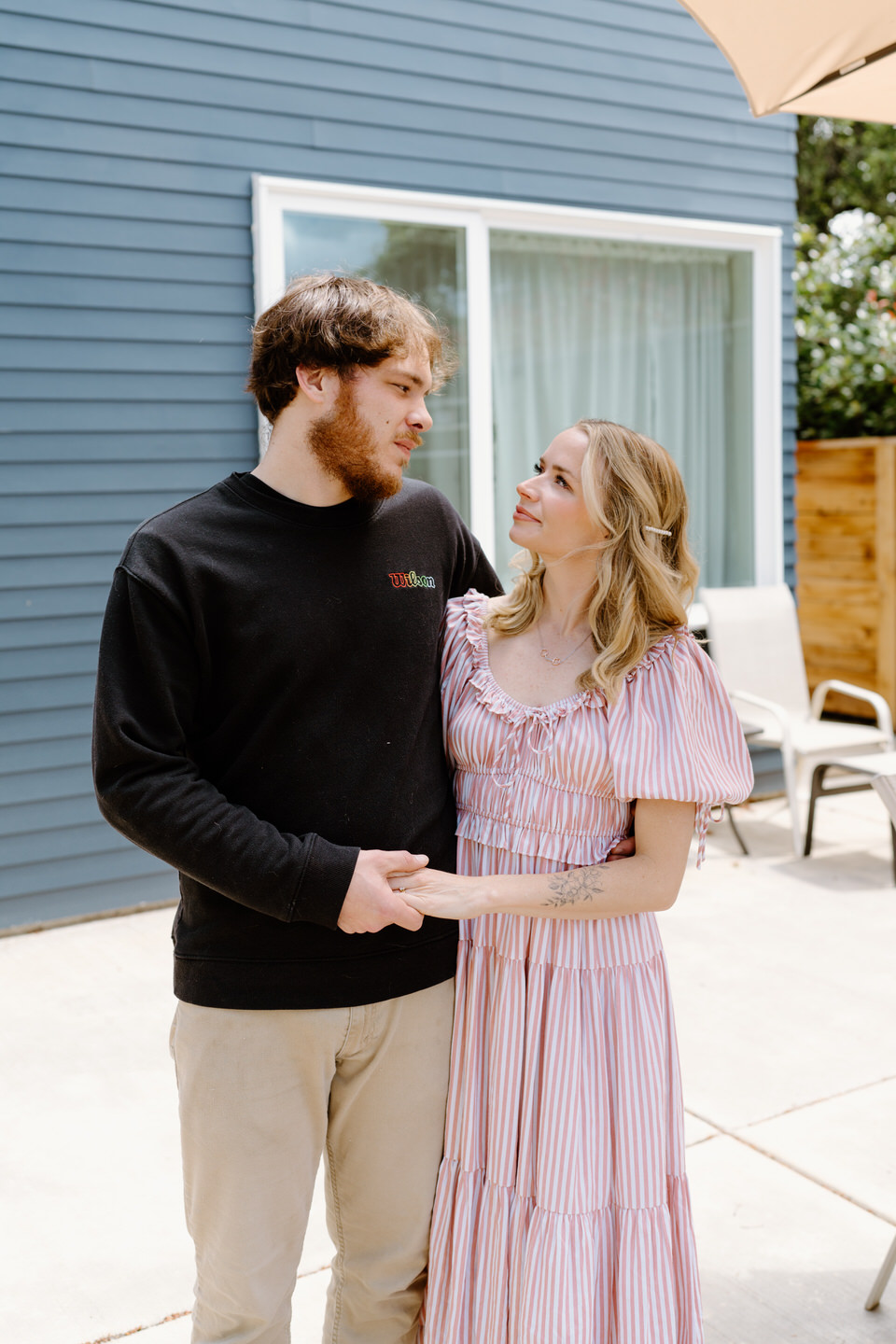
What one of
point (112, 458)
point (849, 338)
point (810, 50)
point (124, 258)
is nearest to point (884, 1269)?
point (810, 50)

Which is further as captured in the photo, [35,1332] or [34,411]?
[34,411]

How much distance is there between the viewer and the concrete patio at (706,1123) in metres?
2.23

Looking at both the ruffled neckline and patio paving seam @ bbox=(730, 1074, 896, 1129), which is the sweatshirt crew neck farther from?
patio paving seam @ bbox=(730, 1074, 896, 1129)

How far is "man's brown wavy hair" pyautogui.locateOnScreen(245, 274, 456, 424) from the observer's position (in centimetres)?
160

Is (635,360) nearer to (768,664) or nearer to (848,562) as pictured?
(768,664)

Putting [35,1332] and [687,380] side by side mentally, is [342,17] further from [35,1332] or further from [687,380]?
[35,1332]

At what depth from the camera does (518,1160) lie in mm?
1701

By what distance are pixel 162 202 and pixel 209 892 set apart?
10.8ft

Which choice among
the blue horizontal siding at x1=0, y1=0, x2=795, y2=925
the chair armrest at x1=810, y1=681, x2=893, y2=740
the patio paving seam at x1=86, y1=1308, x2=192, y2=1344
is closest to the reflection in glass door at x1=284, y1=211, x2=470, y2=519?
the blue horizontal siding at x1=0, y1=0, x2=795, y2=925

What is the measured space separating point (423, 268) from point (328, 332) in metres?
3.46

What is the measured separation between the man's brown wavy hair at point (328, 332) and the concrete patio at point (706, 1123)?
1.67m

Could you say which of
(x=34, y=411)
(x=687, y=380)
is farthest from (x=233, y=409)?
(x=687, y=380)

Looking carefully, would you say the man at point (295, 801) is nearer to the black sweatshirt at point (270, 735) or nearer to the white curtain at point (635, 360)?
the black sweatshirt at point (270, 735)

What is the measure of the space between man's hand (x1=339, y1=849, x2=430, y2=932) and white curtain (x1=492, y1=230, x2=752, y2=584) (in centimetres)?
376
